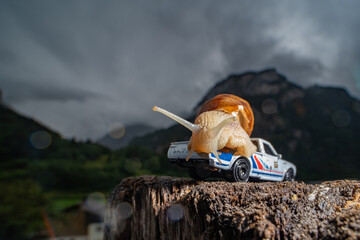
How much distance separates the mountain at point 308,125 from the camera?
2414cm

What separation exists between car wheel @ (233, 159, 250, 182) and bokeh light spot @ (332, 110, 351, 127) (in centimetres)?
3530

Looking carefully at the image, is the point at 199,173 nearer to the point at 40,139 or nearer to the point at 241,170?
the point at 241,170

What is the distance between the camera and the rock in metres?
1.53

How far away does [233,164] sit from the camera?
3.80m

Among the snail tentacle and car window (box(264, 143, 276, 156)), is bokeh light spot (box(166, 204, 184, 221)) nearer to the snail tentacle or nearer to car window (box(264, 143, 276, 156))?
the snail tentacle

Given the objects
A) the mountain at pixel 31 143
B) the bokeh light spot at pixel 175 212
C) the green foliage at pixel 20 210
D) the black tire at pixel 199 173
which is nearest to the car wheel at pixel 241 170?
the black tire at pixel 199 173

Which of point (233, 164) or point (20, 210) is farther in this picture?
point (20, 210)

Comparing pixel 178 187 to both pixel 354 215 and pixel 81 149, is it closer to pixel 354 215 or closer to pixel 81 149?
pixel 354 215

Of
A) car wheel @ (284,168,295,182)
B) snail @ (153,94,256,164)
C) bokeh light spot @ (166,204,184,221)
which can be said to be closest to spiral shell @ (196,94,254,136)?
snail @ (153,94,256,164)

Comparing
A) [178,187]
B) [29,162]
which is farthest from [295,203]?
[29,162]

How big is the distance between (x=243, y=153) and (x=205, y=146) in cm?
83

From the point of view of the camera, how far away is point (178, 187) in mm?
2760

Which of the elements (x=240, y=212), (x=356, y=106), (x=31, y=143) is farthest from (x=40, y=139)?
(x=356, y=106)

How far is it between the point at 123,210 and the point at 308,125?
121 feet
